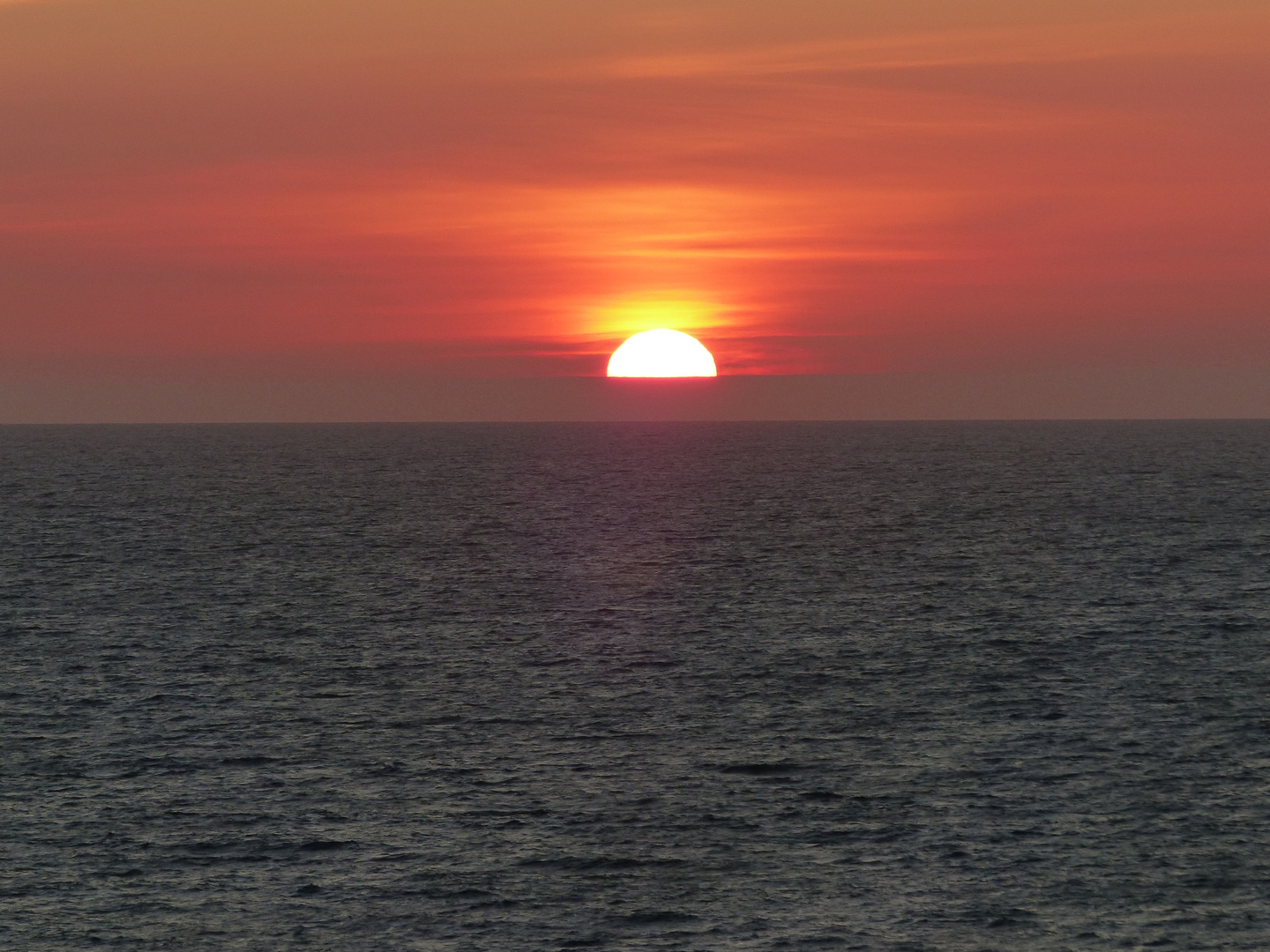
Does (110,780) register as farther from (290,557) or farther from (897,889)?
(290,557)

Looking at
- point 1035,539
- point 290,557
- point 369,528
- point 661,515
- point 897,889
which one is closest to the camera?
point 897,889

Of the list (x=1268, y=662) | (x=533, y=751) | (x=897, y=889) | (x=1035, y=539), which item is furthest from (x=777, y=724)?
(x=1035, y=539)

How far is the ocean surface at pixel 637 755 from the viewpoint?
3525 centimetres

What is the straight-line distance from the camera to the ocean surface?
35.2 metres

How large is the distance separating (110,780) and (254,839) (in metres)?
8.10

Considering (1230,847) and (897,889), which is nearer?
(897,889)

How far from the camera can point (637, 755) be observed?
1951 inches

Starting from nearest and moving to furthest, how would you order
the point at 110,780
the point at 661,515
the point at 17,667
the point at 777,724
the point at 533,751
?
1. the point at 110,780
2. the point at 533,751
3. the point at 777,724
4. the point at 17,667
5. the point at 661,515

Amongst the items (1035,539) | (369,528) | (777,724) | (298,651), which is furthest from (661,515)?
(777,724)

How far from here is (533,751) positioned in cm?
5009

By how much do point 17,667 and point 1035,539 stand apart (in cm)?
8216

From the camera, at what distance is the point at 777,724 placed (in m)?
54.2

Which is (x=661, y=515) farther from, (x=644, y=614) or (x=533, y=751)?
(x=533, y=751)

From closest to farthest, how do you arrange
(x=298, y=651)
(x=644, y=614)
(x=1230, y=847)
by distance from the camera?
(x=1230, y=847) < (x=298, y=651) < (x=644, y=614)
